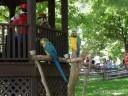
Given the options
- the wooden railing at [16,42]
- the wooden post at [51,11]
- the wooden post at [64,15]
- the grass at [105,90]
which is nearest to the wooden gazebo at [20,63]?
the wooden railing at [16,42]

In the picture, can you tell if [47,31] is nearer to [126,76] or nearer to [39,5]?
[39,5]

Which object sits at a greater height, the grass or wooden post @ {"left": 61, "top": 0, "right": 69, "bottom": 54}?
wooden post @ {"left": 61, "top": 0, "right": 69, "bottom": 54}

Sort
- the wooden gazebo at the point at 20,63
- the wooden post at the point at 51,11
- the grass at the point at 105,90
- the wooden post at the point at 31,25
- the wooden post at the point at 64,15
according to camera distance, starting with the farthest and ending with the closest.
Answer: the grass at the point at 105,90 < the wooden post at the point at 51,11 < the wooden post at the point at 64,15 < the wooden post at the point at 31,25 < the wooden gazebo at the point at 20,63

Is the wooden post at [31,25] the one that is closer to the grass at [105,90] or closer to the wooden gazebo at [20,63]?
the wooden gazebo at [20,63]

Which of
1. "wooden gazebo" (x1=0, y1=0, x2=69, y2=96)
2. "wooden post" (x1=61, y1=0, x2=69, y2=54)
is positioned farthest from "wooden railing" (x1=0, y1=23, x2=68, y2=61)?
"wooden post" (x1=61, y1=0, x2=69, y2=54)

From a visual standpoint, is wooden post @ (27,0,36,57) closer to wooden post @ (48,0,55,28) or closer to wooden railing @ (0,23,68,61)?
wooden railing @ (0,23,68,61)

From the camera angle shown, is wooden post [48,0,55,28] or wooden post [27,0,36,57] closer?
wooden post [27,0,36,57]

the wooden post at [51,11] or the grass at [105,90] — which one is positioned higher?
the wooden post at [51,11]

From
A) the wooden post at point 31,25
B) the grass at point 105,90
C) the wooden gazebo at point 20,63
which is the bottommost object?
the grass at point 105,90

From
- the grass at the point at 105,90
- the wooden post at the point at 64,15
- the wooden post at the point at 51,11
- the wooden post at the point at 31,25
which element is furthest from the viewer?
the grass at the point at 105,90

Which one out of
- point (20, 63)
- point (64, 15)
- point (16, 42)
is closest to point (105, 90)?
point (64, 15)

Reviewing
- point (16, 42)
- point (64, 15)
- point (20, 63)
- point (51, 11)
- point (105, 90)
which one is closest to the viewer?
point (20, 63)

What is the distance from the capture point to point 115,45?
210 ft

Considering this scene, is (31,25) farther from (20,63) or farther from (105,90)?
(105,90)
